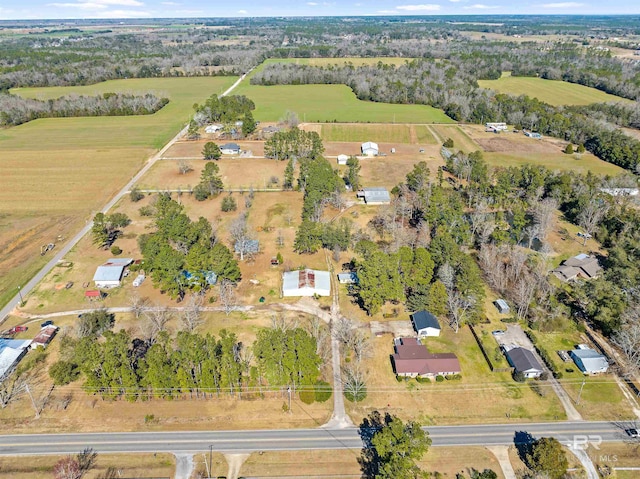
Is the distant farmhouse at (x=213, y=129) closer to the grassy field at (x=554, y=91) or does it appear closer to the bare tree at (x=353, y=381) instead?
the bare tree at (x=353, y=381)

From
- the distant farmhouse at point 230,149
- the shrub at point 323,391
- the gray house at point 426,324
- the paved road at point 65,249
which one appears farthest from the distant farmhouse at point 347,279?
the distant farmhouse at point 230,149

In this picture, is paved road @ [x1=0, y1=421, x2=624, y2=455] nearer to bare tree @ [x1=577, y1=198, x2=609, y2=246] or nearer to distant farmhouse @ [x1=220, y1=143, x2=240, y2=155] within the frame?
bare tree @ [x1=577, y1=198, x2=609, y2=246]

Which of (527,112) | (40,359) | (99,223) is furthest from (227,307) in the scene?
(527,112)

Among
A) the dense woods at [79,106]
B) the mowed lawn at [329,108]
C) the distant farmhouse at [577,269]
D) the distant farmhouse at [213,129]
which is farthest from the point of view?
the dense woods at [79,106]

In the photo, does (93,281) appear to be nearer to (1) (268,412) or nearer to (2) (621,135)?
(1) (268,412)

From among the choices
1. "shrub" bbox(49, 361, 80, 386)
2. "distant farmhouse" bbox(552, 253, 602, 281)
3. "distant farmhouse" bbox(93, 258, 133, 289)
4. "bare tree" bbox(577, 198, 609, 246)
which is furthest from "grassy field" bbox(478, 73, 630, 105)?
"shrub" bbox(49, 361, 80, 386)

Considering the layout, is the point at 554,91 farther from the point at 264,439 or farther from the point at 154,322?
the point at 264,439

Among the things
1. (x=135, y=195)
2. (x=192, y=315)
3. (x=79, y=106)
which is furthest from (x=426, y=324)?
(x=79, y=106)
